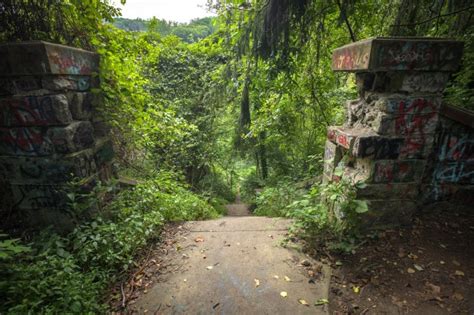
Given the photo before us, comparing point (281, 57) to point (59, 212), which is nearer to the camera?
point (59, 212)

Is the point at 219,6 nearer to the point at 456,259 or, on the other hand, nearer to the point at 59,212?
the point at 59,212

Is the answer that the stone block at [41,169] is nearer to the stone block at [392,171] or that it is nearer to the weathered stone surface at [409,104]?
the stone block at [392,171]

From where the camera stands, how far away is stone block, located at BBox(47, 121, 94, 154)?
7.89 feet

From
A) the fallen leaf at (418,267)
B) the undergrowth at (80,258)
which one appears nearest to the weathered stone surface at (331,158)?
the fallen leaf at (418,267)

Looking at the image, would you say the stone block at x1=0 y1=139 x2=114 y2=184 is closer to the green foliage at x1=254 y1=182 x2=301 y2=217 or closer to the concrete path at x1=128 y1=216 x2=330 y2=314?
the concrete path at x1=128 y1=216 x2=330 y2=314

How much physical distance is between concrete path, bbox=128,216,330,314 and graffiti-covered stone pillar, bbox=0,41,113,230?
1.44 metres

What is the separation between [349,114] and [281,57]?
1.75 m

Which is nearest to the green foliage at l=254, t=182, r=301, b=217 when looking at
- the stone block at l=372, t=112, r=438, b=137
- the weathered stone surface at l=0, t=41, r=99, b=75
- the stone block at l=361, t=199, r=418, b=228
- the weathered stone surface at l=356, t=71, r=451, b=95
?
the stone block at l=361, t=199, r=418, b=228

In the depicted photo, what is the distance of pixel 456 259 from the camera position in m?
2.29

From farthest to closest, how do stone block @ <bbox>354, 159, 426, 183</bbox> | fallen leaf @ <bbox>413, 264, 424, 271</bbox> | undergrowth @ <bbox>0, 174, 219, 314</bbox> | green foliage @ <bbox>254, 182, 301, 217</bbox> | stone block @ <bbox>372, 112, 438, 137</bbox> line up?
green foliage @ <bbox>254, 182, 301, 217</bbox>
stone block @ <bbox>354, 159, 426, 183</bbox>
stone block @ <bbox>372, 112, 438, 137</bbox>
fallen leaf @ <bbox>413, 264, 424, 271</bbox>
undergrowth @ <bbox>0, 174, 219, 314</bbox>

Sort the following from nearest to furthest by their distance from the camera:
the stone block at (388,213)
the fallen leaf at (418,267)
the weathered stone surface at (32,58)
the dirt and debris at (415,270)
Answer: the dirt and debris at (415,270) → the weathered stone surface at (32,58) → the fallen leaf at (418,267) → the stone block at (388,213)

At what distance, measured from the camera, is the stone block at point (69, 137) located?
241 centimetres

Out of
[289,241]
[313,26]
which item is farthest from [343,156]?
[313,26]

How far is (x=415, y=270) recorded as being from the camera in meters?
2.25
